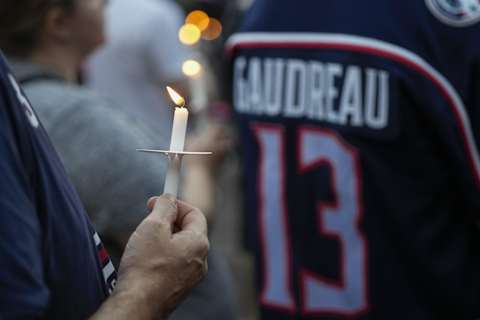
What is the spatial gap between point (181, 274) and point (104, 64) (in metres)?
2.69

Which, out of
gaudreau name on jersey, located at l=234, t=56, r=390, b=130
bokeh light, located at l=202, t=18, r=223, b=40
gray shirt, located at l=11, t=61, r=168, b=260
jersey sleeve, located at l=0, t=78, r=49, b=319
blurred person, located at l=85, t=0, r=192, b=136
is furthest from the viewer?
bokeh light, located at l=202, t=18, r=223, b=40

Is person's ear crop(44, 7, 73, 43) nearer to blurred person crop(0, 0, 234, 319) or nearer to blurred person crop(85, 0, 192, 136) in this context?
blurred person crop(0, 0, 234, 319)

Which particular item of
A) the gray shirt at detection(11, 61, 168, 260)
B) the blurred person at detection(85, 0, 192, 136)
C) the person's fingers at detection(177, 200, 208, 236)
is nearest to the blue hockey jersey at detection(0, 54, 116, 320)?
the person's fingers at detection(177, 200, 208, 236)

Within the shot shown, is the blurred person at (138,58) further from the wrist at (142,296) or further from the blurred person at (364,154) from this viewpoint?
the wrist at (142,296)

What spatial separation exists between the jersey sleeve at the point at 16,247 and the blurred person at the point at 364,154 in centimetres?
126

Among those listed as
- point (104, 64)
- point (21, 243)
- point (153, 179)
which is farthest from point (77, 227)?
point (104, 64)

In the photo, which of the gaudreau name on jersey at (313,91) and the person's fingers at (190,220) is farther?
the gaudreau name on jersey at (313,91)

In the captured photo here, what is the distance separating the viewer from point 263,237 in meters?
2.63

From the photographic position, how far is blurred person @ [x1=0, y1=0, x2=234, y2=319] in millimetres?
2045

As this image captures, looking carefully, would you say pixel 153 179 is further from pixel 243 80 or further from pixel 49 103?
pixel 243 80

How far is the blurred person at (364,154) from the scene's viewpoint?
221 cm

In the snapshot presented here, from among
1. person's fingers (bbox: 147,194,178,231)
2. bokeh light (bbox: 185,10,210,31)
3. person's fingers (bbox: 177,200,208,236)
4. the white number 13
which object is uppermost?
bokeh light (bbox: 185,10,210,31)

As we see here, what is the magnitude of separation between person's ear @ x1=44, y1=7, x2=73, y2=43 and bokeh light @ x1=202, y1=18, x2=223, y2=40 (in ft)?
14.2

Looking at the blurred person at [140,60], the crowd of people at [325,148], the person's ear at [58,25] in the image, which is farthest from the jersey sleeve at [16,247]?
the blurred person at [140,60]
